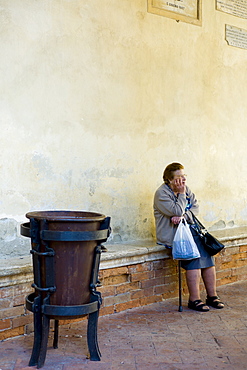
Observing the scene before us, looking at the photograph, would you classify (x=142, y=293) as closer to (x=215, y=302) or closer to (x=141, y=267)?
(x=141, y=267)

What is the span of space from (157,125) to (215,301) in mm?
2052

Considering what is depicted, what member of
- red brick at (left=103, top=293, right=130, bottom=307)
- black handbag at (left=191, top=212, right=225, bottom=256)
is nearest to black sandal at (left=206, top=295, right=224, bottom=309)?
black handbag at (left=191, top=212, right=225, bottom=256)

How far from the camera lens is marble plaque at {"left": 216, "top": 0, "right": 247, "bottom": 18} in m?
6.26

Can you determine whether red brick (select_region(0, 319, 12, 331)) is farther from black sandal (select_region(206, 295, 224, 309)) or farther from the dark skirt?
black sandal (select_region(206, 295, 224, 309))

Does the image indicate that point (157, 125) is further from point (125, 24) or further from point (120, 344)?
point (120, 344)

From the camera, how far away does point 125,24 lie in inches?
207

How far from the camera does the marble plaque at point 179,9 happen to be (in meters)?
5.55

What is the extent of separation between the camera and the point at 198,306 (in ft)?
16.1

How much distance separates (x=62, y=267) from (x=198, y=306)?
6.86ft

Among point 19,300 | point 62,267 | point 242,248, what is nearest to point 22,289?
point 19,300

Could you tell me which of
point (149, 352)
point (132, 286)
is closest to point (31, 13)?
point (132, 286)

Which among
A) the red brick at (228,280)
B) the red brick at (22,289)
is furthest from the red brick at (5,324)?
the red brick at (228,280)

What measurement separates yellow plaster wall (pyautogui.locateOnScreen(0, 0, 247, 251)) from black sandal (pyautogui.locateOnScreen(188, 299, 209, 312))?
0.98m

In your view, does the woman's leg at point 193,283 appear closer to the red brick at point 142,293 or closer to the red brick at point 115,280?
the red brick at point 142,293
